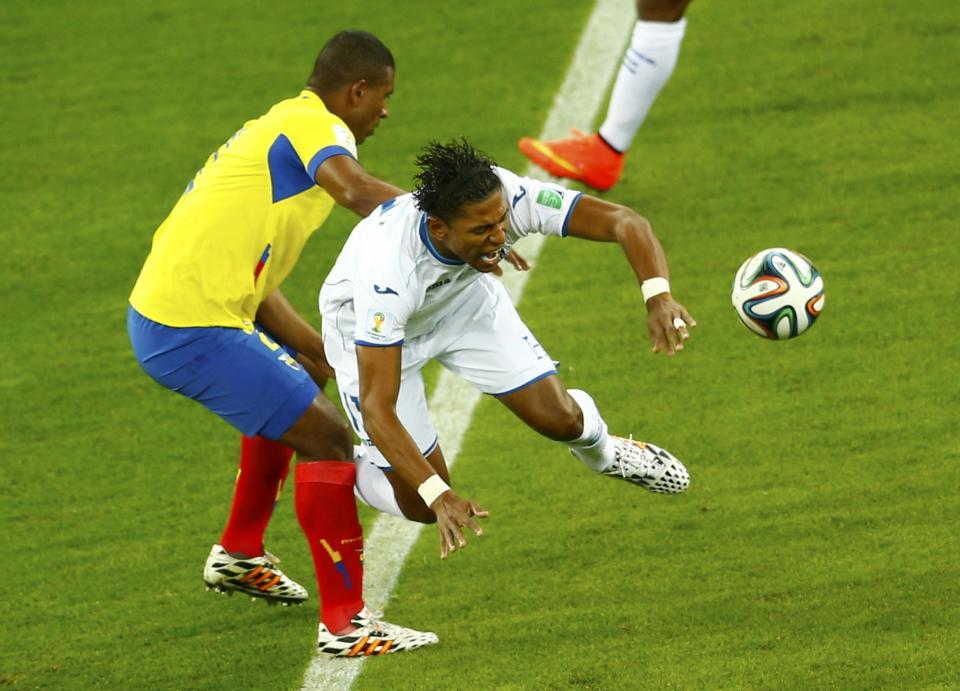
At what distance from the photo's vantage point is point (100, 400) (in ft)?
22.3

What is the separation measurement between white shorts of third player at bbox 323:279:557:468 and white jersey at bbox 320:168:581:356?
15 cm

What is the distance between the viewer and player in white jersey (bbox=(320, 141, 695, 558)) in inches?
176

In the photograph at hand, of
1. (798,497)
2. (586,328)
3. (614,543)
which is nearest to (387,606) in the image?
(614,543)

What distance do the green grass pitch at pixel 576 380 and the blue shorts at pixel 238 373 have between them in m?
0.78

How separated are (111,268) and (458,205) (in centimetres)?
377

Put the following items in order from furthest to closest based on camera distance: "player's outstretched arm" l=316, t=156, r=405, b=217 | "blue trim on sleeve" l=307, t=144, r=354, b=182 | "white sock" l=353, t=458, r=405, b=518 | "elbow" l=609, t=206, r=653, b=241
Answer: "white sock" l=353, t=458, r=405, b=518 < "blue trim on sleeve" l=307, t=144, r=354, b=182 < "player's outstretched arm" l=316, t=156, r=405, b=217 < "elbow" l=609, t=206, r=653, b=241

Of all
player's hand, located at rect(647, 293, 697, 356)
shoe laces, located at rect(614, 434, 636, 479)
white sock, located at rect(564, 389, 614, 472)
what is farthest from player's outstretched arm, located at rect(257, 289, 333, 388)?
player's hand, located at rect(647, 293, 697, 356)

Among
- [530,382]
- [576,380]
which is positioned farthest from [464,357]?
[576,380]

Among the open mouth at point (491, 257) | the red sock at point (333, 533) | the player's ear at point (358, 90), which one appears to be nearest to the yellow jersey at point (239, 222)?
the player's ear at point (358, 90)

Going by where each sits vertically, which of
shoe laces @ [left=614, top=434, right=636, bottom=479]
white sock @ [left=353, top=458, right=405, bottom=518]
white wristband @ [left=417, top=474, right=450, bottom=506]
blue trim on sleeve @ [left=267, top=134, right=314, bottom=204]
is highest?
blue trim on sleeve @ [left=267, top=134, right=314, bottom=204]

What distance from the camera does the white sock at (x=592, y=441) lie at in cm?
518

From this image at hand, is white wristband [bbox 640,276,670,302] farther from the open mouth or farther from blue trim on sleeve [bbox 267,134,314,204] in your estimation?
blue trim on sleeve [bbox 267,134,314,204]

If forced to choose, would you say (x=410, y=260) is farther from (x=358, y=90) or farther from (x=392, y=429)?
(x=358, y=90)

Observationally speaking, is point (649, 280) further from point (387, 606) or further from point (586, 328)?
point (586, 328)
